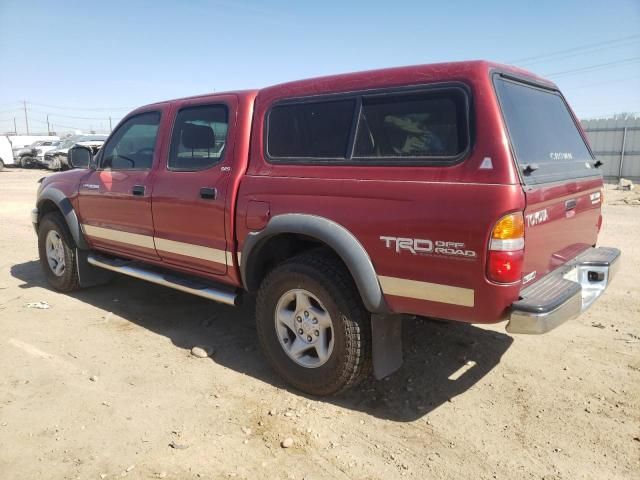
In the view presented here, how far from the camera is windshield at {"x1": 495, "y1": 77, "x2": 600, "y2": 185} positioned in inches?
107

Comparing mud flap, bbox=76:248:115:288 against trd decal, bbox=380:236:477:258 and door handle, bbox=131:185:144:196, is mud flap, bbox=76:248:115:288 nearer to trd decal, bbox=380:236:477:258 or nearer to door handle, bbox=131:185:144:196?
door handle, bbox=131:185:144:196

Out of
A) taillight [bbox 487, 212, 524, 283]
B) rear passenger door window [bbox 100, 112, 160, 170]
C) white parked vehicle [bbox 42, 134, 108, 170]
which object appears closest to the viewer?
taillight [bbox 487, 212, 524, 283]

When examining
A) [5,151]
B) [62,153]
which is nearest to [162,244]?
[62,153]

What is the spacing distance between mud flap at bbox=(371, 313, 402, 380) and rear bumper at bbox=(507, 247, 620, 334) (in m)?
0.75

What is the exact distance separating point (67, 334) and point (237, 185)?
2236 mm

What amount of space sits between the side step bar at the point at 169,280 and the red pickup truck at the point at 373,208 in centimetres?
2

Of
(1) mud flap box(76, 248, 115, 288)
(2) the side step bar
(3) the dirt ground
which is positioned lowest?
(3) the dirt ground

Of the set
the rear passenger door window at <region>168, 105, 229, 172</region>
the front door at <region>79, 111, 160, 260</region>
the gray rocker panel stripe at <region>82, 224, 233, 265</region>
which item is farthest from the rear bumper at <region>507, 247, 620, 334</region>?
the front door at <region>79, 111, 160, 260</region>

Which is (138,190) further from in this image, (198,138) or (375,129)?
(375,129)

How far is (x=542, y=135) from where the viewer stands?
10.2 feet

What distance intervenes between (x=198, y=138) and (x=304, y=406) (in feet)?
7.33

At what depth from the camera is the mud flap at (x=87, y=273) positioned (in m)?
5.43

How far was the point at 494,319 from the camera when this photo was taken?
259cm

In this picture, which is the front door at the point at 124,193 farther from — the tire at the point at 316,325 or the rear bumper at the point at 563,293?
the rear bumper at the point at 563,293
